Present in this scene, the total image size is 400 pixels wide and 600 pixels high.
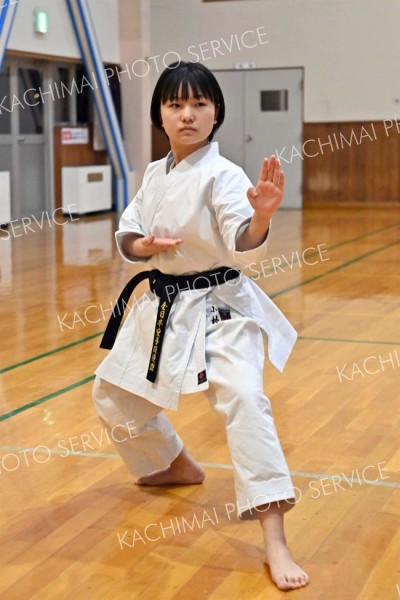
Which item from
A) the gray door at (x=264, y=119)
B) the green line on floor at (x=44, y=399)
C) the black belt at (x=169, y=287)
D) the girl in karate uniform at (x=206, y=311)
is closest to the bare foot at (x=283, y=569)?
the girl in karate uniform at (x=206, y=311)

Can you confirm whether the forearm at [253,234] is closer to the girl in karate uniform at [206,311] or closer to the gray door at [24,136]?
the girl in karate uniform at [206,311]

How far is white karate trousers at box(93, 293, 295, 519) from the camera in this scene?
2.21 m

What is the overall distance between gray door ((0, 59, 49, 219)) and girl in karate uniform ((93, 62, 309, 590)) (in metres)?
9.11

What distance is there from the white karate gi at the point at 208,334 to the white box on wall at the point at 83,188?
9869 mm

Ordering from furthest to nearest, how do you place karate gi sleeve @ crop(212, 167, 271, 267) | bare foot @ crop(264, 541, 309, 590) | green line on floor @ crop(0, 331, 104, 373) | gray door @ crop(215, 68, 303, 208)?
gray door @ crop(215, 68, 303, 208)
green line on floor @ crop(0, 331, 104, 373)
karate gi sleeve @ crop(212, 167, 271, 267)
bare foot @ crop(264, 541, 309, 590)

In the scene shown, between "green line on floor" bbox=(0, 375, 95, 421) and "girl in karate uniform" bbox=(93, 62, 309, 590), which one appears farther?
"green line on floor" bbox=(0, 375, 95, 421)

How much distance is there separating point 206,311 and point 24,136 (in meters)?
9.75

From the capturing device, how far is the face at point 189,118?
7.68 feet

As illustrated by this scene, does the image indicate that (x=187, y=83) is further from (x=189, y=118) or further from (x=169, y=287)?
(x=169, y=287)

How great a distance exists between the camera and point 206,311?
7.84 feet

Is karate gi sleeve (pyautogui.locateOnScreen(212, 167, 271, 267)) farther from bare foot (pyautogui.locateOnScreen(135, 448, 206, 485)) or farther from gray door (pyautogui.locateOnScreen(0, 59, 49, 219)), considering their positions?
gray door (pyautogui.locateOnScreen(0, 59, 49, 219))

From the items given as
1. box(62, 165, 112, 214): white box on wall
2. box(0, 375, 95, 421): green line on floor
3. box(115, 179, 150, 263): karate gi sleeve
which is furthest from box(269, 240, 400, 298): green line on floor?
box(62, 165, 112, 214): white box on wall

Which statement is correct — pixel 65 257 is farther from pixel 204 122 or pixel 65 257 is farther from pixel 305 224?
pixel 204 122

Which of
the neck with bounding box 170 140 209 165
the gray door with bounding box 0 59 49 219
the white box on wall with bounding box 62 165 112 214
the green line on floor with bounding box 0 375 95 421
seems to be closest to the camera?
the neck with bounding box 170 140 209 165
